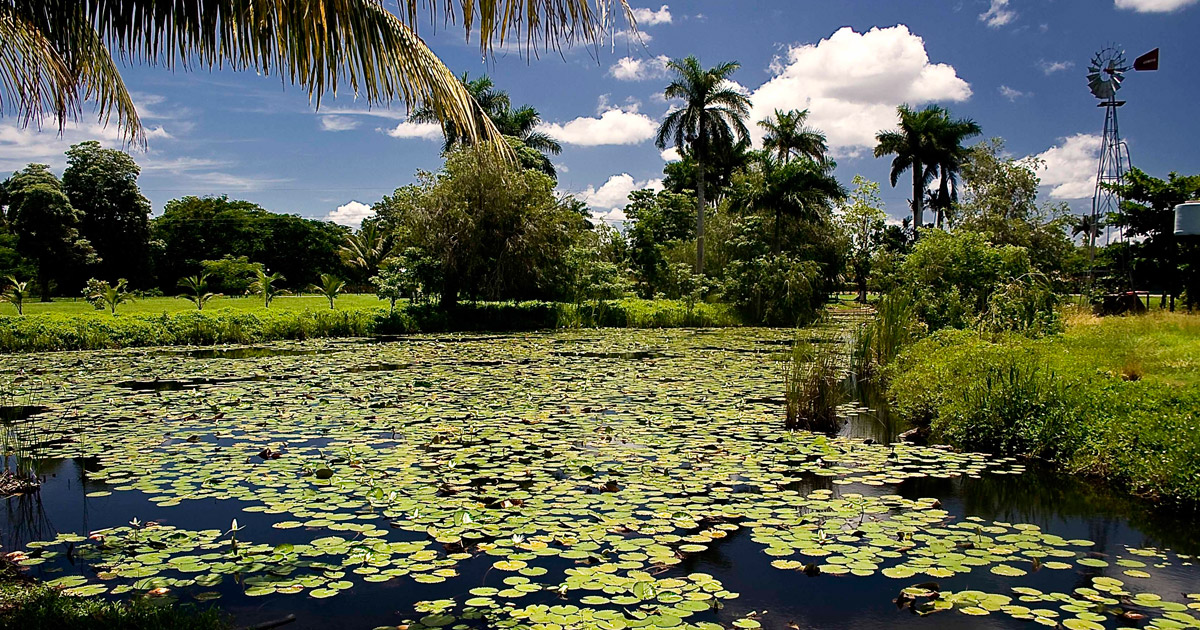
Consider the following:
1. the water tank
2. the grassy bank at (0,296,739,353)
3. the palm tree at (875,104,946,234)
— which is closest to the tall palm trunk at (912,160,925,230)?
the palm tree at (875,104,946,234)

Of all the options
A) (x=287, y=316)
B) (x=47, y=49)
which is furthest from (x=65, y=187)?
(x=47, y=49)

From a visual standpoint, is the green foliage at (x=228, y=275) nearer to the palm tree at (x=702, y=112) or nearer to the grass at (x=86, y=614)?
the palm tree at (x=702, y=112)

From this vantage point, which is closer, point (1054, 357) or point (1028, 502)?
point (1028, 502)

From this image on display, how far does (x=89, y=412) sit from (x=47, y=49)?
4.59 m

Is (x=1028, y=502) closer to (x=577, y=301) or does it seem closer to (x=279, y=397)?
(x=279, y=397)

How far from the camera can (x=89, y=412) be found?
7625mm

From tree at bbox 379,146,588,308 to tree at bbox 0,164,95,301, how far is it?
2167cm

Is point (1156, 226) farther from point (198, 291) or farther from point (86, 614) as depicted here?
point (198, 291)

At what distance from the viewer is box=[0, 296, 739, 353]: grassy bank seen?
14.0 meters

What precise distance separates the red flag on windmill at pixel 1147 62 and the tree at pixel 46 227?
148ft

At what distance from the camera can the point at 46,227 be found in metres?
32.9

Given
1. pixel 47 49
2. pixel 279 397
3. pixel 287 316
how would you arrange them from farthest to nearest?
pixel 287 316
pixel 279 397
pixel 47 49

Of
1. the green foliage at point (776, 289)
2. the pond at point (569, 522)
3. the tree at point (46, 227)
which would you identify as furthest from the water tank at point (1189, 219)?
the tree at point (46, 227)

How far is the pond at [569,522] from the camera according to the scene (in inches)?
130
